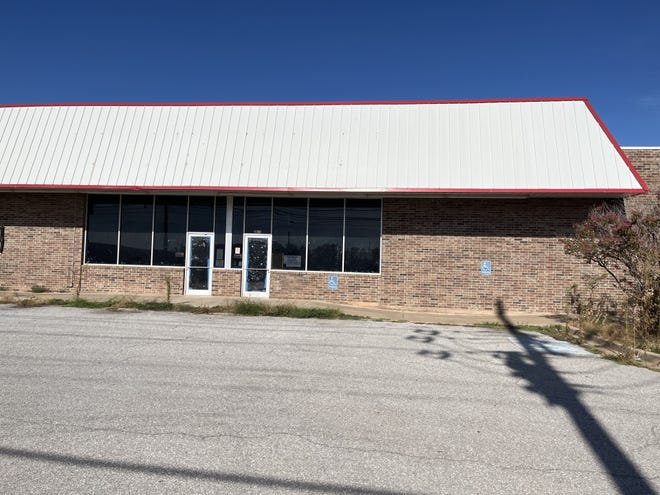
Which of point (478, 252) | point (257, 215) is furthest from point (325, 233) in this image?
point (478, 252)

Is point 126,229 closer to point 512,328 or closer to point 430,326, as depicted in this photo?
point 430,326

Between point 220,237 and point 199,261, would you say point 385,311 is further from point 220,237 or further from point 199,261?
point 199,261

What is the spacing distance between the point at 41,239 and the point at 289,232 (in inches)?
348

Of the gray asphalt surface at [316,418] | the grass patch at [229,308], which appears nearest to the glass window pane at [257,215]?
the grass patch at [229,308]

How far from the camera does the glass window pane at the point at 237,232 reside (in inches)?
697

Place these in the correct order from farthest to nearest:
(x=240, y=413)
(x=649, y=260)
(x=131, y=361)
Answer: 1. (x=649, y=260)
2. (x=131, y=361)
3. (x=240, y=413)

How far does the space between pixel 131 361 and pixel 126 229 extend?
1132 cm

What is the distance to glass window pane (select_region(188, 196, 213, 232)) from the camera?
702 inches

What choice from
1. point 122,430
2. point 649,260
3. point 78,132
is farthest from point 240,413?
point 78,132

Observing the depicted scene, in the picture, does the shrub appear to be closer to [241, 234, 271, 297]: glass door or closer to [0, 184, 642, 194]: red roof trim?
[0, 184, 642, 194]: red roof trim

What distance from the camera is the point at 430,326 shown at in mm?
12898

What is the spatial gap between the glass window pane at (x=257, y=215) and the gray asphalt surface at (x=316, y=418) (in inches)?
326

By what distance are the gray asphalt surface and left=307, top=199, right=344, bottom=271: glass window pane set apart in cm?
754

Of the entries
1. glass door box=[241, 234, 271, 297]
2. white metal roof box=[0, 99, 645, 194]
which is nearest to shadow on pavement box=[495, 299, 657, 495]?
white metal roof box=[0, 99, 645, 194]
